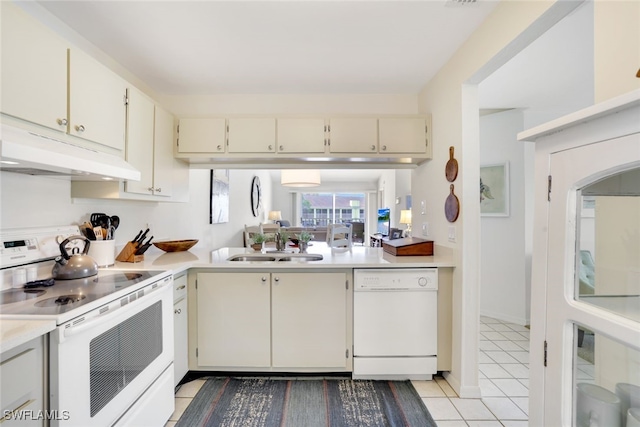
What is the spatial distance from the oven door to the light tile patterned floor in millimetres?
1709

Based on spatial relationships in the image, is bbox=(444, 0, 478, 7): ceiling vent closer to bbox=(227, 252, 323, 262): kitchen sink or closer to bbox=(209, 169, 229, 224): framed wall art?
bbox=(227, 252, 323, 262): kitchen sink

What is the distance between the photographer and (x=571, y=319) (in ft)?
2.64

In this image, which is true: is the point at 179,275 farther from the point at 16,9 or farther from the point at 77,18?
the point at 77,18

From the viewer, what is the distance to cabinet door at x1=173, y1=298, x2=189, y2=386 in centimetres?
203

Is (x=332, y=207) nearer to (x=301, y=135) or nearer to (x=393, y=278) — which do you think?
(x=301, y=135)

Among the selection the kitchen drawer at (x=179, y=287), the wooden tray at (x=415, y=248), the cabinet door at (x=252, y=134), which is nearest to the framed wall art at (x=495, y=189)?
the wooden tray at (x=415, y=248)

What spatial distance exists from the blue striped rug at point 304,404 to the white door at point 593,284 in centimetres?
121

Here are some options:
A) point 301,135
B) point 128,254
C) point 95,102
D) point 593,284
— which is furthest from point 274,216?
point 593,284

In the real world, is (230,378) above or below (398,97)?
A: below

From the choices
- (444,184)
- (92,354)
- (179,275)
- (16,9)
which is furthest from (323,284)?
(16,9)

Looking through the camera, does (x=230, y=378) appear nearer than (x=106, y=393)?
No

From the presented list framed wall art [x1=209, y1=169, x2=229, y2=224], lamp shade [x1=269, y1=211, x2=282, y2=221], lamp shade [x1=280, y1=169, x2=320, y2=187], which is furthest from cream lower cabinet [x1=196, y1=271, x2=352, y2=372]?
lamp shade [x1=269, y1=211, x2=282, y2=221]

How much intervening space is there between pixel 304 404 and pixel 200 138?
2237 millimetres

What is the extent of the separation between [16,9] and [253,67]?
138 centimetres
